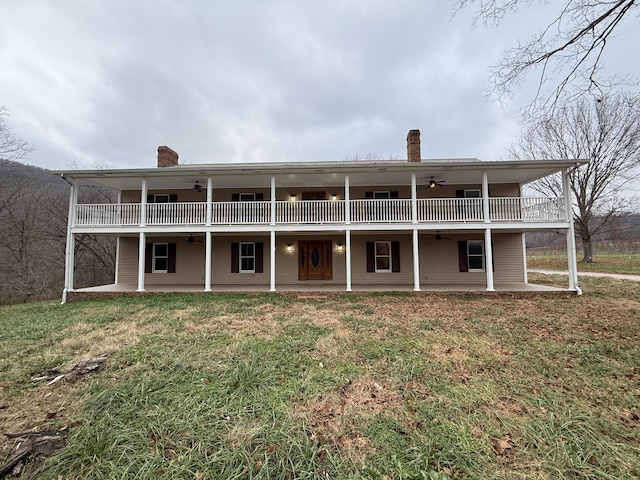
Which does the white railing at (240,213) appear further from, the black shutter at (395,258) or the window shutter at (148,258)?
the black shutter at (395,258)

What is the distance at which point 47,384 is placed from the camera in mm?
3947

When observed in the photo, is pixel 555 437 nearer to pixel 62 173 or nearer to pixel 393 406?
pixel 393 406

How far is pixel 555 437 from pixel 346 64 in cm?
1903

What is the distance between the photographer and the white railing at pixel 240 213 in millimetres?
11617

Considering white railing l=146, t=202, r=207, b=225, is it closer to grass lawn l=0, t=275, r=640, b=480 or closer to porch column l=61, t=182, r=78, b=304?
porch column l=61, t=182, r=78, b=304

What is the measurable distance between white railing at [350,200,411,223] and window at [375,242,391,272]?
2.06m

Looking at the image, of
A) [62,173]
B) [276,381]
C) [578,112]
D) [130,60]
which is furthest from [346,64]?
[578,112]

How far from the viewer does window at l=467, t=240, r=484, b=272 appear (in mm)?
12930

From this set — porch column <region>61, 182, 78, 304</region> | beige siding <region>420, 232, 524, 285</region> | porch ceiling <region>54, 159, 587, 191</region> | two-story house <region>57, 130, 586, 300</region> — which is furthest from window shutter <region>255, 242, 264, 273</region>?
beige siding <region>420, 232, 524, 285</region>

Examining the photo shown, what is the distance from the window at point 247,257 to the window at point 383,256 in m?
6.07

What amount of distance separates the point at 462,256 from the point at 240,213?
1045 cm

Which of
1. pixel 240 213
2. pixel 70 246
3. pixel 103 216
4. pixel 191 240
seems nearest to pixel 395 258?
pixel 240 213

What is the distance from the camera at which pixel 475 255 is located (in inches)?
512

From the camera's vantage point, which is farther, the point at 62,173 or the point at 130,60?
the point at 130,60
